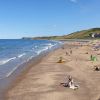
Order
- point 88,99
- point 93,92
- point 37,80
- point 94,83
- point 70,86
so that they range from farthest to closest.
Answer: point 37,80 → point 94,83 → point 70,86 → point 93,92 → point 88,99

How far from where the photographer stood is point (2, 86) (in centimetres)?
2555

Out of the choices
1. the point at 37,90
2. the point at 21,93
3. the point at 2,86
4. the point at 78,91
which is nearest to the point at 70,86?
the point at 78,91

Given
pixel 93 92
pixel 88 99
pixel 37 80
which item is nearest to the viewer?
pixel 88 99

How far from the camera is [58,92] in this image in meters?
22.7

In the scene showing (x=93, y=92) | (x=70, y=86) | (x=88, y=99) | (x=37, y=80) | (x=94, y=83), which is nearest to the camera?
(x=88, y=99)

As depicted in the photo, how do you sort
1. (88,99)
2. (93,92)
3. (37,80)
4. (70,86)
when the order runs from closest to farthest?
1. (88,99)
2. (93,92)
3. (70,86)
4. (37,80)

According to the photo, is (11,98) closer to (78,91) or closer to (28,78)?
(78,91)

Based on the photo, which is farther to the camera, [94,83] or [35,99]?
[94,83]

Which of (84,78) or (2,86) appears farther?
(84,78)

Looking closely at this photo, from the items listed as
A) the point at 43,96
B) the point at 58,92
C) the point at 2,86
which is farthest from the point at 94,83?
the point at 2,86

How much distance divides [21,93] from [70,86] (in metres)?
4.53

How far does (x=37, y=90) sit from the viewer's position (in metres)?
23.6

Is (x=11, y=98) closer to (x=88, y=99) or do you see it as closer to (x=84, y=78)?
(x=88, y=99)

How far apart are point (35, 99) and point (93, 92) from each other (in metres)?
4.97
